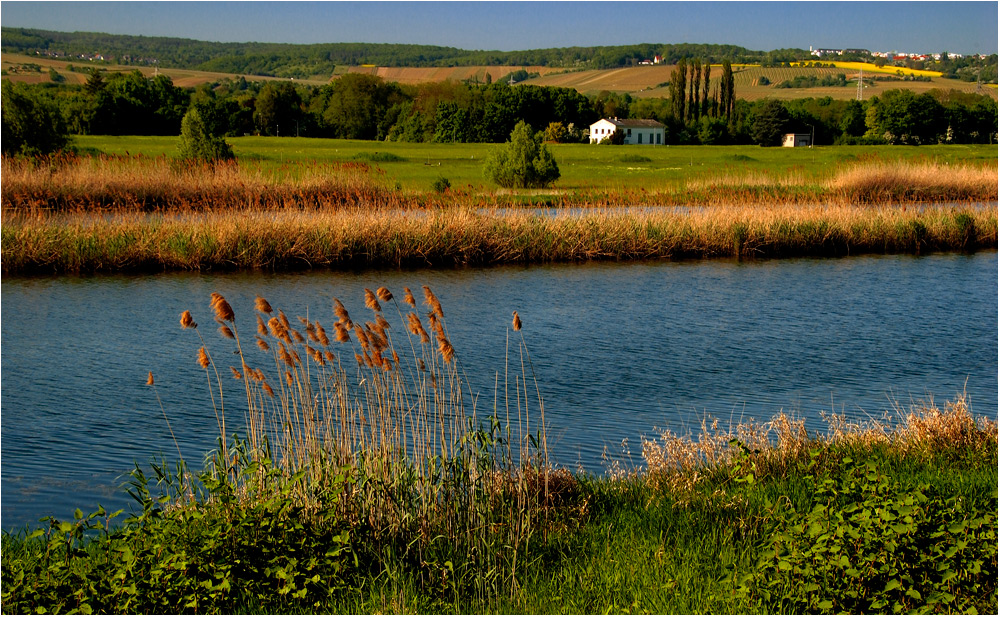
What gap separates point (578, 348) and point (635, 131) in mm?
96550

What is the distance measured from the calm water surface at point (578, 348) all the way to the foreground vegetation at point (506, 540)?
2.10 metres

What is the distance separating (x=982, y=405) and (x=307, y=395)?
298 inches

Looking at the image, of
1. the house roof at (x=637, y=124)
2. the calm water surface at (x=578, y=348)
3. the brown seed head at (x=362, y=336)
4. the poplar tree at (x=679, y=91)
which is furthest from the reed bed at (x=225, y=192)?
the poplar tree at (x=679, y=91)

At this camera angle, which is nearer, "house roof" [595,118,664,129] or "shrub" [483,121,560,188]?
"shrub" [483,121,560,188]

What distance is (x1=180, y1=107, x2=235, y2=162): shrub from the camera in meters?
30.6

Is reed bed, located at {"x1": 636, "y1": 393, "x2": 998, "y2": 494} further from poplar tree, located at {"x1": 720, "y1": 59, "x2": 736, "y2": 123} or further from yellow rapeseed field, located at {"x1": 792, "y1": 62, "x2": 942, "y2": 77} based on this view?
yellow rapeseed field, located at {"x1": 792, "y1": 62, "x2": 942, "y2": 77}

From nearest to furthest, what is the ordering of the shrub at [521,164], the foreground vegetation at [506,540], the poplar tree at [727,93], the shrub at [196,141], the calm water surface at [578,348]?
the foreground vegetation at [506,540] < the calm water surface at [578,348] < the shrub at [196,141] < the shrub at [521,164] < the poplar tree at [727,93]

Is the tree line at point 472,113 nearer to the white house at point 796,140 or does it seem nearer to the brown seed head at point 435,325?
the white house at point 796,140

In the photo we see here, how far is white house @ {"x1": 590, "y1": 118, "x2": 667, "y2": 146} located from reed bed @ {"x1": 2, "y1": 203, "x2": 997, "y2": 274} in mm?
81358

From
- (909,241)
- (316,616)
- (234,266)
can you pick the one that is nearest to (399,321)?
(234,266)

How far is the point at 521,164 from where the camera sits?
33.6 m

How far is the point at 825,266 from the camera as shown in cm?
2191

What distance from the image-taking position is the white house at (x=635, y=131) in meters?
106

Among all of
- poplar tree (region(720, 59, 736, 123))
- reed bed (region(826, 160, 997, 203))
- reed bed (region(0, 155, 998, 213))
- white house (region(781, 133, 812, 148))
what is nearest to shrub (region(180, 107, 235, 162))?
reed bed (region(0, 155, 998, 213))
